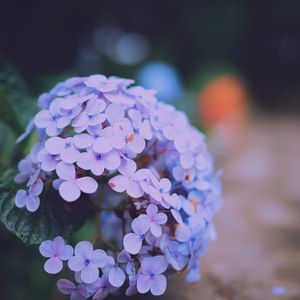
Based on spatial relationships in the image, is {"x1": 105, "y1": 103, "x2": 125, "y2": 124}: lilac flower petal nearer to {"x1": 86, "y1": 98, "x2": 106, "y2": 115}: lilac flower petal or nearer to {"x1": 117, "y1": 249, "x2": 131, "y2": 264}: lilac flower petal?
{"x1": 86, "y1": 98, "x2": 106, "y2": 115}: lilac flower petal

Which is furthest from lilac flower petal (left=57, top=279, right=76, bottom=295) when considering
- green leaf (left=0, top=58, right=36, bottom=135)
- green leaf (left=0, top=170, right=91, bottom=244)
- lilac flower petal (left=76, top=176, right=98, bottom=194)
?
green leaf (left=0, top=58, right=36, bottom=135)

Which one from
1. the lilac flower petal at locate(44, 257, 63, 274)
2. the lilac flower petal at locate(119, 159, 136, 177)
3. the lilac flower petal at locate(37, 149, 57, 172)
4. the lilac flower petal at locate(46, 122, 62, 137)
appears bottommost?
the lilac flower petal at locate(44, 257, 63, 274)

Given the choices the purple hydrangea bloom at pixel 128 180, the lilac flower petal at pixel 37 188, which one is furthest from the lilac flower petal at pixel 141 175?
the lilac flower petal at pixel 37 188

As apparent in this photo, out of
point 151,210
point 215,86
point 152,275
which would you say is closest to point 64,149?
point 151,210

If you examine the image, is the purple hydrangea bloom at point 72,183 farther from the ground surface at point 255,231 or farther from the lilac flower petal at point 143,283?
the ground surface at point 255,231

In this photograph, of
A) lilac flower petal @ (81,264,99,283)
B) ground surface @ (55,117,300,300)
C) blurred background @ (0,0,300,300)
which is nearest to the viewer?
lilac flower petal @ (81,264,99,283)

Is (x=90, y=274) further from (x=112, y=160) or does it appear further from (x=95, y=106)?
(x=95, y=106)
